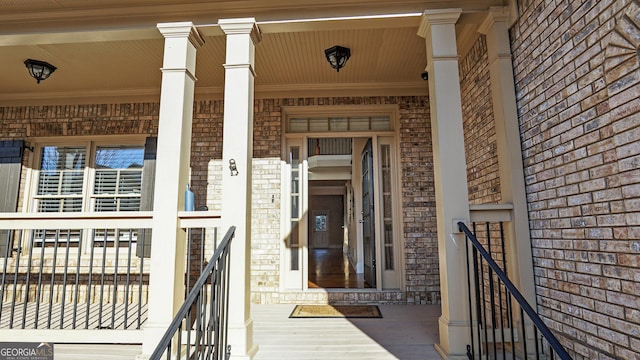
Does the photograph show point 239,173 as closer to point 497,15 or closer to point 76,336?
point 76,336

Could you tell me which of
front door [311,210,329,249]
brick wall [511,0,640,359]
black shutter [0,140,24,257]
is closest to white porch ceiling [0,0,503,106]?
black shutter [0,140,24,257]

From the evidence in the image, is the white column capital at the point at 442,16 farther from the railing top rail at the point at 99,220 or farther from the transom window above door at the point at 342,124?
the railing top rail at the point at 99,220

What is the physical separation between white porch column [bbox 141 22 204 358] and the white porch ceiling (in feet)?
1.03

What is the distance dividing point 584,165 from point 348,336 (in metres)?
2.05

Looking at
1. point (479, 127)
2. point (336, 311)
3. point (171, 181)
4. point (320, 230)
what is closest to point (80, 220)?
point (171, 181)

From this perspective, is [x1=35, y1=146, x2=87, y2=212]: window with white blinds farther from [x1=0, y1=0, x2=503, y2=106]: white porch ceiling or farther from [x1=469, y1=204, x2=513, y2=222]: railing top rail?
[x1=469, y1=204, x2=513, y2=222]: railing top rail

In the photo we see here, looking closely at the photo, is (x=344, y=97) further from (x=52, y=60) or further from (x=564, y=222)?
(x=52, y=60)

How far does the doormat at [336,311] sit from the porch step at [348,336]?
0.11m

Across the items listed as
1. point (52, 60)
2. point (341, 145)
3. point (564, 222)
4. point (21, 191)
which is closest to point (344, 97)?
point (564, 222)

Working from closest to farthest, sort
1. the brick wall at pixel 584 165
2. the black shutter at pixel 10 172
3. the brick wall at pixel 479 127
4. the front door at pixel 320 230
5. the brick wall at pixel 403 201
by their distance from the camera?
the brick wall at pixel 584 165, the brick wall at pixel 479 127, the brick wall at pixel 403 201, the black shutter at pixel 10 172, the front door at pixel 320 230

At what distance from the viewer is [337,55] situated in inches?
135

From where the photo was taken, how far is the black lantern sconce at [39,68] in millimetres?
3664

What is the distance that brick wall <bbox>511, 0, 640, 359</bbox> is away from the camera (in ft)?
5.42

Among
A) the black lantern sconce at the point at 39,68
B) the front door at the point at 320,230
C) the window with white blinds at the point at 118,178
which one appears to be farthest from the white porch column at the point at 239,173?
the front door at the point at 320,230
